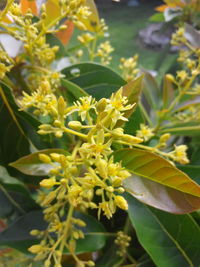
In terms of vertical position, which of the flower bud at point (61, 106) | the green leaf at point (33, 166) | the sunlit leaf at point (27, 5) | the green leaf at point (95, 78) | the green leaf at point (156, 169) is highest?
the sunlit leaf at point (27, 5)

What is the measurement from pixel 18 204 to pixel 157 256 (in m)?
0.22

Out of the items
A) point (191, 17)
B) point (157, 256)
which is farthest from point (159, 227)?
point (191, 17)

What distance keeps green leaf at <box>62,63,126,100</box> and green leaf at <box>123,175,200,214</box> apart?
5.3 inches

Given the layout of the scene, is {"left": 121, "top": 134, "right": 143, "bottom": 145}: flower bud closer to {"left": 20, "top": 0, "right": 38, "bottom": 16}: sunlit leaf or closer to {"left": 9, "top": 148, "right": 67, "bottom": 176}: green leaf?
{"left": 9, "top": 148, "right": 67, "bottom": 176}: green leaf

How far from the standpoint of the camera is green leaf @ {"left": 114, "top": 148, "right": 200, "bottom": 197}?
403mm

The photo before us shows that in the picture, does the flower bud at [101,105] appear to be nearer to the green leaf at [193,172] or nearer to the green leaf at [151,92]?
the green leaf at [193,172]

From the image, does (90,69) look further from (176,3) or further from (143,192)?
(176,3)

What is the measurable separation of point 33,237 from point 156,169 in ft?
0.71

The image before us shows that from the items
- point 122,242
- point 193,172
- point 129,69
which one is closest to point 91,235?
point 122,242

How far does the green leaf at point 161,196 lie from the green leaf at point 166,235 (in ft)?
0.29

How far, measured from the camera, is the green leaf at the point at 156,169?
403 mm

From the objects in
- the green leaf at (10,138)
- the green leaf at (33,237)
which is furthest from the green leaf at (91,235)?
the green leaf at (10,138)

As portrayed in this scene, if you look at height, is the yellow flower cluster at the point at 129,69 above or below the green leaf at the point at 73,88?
below

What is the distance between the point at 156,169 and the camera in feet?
1.38
